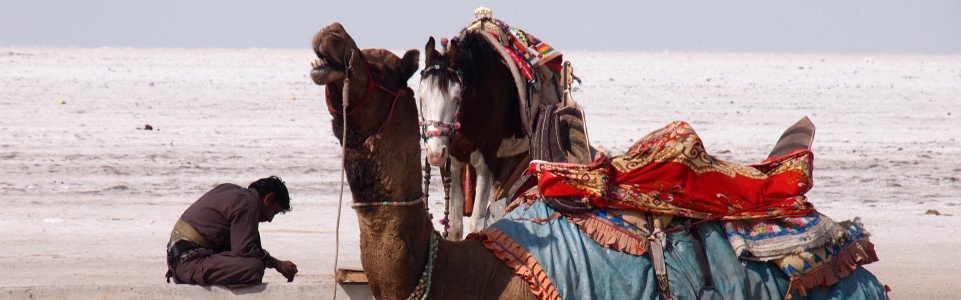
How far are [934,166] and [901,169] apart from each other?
531mm

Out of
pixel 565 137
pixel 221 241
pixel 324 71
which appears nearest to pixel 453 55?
pixel 221 241

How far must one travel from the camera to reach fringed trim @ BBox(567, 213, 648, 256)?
15.5 feet

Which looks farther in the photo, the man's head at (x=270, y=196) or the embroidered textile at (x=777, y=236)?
the man's head at (x=270, y=196)

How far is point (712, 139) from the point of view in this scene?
1903cm

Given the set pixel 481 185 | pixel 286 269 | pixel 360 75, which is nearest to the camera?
pixel 360 75

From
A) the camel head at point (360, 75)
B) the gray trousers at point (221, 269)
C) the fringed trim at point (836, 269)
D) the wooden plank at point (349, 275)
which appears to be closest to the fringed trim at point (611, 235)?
the fringed trim at point (836, 269)

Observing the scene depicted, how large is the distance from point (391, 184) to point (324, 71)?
51 centimetres

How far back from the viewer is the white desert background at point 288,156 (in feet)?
32.9

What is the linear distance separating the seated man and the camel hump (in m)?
2.83

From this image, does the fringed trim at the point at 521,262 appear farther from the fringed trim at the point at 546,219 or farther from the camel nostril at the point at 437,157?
the camel nostril at the point at 437,157

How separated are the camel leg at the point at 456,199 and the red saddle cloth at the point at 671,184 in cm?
314

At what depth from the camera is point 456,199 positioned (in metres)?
8.21

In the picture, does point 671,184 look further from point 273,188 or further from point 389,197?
point 273,188

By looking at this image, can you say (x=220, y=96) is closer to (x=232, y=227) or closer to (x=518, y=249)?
(x=232, y=227)
